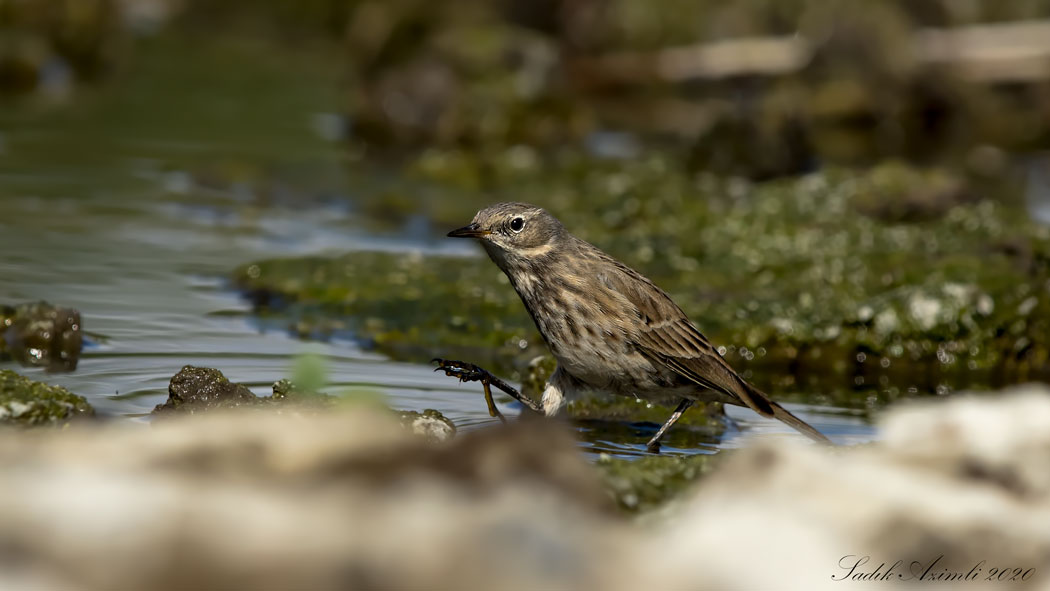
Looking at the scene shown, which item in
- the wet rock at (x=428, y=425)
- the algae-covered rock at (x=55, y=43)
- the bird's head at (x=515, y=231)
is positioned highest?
the algae-covered rock at (x=55, y=43)

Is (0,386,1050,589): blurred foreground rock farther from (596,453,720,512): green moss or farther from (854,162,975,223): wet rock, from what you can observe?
(854,162,975,223): wet rock

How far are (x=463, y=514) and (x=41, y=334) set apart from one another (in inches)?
220

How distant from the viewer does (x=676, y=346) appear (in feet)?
24.2

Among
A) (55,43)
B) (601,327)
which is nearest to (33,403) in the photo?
(601,327)

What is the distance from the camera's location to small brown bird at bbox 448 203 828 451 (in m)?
7.21

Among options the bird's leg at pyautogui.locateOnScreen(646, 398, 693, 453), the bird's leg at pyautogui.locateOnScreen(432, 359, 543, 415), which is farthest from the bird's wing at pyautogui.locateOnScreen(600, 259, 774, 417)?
the bird's leg at pyautogui.locateOnScreen(432, 359, 543, 415)

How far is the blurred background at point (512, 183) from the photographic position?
941cm

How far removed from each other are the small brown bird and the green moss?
1872mm

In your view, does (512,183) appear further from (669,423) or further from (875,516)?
(875,516)

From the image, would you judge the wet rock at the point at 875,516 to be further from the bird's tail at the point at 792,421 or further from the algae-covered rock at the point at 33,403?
the algae-covered rock at the point at 33,403

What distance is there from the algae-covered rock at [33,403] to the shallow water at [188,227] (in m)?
0.75

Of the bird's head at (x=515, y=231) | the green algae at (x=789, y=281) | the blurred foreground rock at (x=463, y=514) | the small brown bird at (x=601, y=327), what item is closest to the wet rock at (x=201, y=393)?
the small brown bird at (x=601, y=327)

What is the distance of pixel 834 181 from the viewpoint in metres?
13.1

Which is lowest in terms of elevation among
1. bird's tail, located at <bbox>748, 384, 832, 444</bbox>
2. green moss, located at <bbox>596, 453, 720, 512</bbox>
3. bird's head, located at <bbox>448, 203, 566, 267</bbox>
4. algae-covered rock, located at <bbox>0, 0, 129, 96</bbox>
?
green moss, located at <bbox>596, 453, 720, 512</bbox>
